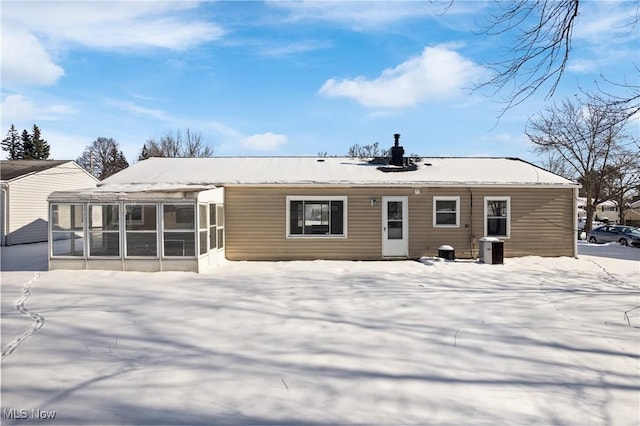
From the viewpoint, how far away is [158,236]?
32.1ft

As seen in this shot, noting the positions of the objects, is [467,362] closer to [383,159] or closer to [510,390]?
[510,390]

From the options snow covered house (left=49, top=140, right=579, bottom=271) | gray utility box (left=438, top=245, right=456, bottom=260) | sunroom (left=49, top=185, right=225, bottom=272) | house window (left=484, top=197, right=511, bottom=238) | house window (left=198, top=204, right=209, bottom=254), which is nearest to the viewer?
sunroom (left=49, top=185, right=225, bottom=272)

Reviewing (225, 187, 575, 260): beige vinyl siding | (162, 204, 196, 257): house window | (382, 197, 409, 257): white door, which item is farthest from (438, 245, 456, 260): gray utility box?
(162, 204, 196, 257): house window

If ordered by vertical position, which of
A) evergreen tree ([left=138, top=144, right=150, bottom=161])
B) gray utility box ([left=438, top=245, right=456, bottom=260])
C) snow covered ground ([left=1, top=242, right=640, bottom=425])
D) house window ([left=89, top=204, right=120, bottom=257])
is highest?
evergreen tree ([left=138, top=144, right=150, bottom=161])

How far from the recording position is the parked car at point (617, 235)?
19.7 m

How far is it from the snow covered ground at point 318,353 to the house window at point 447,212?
13.3 feet

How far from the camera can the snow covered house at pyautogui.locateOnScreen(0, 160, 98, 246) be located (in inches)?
660

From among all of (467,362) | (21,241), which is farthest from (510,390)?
(21,241)

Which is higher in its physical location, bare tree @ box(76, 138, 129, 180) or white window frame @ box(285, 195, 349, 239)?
bare tree @ box(76, 138, 129, 180)

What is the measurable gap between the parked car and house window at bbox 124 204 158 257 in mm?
21985

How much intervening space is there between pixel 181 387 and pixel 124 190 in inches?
309

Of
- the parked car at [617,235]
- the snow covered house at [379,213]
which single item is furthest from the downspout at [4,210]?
the parked car at [617,235]

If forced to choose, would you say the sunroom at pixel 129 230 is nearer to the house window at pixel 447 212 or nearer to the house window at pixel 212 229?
the house window at pixel 212 229

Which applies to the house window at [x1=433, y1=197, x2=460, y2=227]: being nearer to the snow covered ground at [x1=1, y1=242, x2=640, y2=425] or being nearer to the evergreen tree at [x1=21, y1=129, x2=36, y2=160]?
the snow covered ground at [x1=1, y1=242, x2=640, y2=425]
